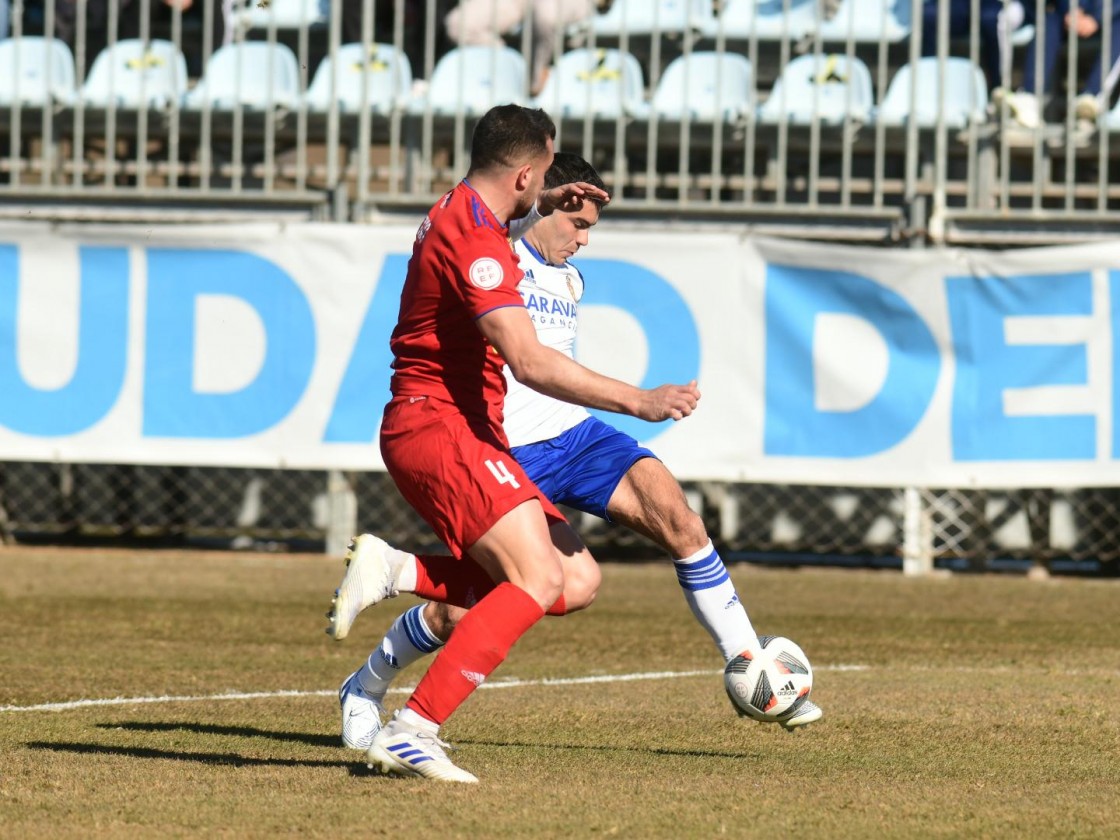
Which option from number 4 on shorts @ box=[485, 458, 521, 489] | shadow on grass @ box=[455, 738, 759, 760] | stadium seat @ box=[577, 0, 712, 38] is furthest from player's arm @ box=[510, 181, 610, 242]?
stadium seat @ box=[577, 0, 712, 38]

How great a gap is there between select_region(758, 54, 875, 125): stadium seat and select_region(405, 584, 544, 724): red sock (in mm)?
8481

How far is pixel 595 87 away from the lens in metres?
13.6

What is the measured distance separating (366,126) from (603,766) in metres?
8.58

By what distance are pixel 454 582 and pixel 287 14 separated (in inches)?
385

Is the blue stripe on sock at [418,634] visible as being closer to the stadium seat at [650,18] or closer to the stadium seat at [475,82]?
the stadium seat at [475,82]

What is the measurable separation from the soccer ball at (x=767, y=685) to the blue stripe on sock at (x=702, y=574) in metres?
0.34

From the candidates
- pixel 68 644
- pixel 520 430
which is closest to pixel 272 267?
pixel 68 644

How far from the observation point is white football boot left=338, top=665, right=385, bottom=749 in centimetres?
582

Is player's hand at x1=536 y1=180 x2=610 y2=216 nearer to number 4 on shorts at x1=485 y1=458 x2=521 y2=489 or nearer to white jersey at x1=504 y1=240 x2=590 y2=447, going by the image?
white jersey at x1=504 y1=240 x2=590 y2=447

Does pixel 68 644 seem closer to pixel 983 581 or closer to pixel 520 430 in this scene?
pixel 520 430

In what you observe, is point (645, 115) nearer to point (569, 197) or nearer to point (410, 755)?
point (569, 197)

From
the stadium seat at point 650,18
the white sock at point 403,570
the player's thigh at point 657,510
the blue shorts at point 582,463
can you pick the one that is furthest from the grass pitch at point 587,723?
the stadium seat at point 650,18

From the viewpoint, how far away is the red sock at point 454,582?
5.59 metres

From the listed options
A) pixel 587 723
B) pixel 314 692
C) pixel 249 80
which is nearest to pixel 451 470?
pixel 587 723
